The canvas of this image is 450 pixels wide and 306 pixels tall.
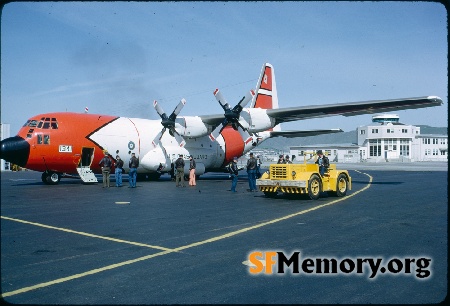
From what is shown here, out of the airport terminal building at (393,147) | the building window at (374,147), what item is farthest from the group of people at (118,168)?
the building window at (374,147)

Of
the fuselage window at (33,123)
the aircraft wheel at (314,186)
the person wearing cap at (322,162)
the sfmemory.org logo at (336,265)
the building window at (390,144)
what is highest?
the building window at (390,144)

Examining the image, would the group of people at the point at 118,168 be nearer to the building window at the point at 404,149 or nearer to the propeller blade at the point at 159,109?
the propeller blade at the point at 159,109

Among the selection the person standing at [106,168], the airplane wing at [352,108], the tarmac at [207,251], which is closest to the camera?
the tarmac at [207,251]

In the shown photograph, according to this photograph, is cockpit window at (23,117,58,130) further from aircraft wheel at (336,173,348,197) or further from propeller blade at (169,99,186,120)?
aircraft wheel at (336,173,348,197)

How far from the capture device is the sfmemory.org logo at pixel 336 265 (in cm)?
613

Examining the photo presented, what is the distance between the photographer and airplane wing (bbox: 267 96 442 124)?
21.0 meters

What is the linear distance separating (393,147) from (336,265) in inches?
3712

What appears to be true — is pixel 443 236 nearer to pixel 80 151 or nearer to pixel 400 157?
pixel 80 151

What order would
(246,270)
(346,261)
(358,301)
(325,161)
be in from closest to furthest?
(358,301) → (246,270) → (346,261) → (325,161)

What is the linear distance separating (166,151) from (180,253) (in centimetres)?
1795

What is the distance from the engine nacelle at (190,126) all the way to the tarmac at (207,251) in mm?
11891

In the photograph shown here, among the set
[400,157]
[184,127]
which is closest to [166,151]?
[184,127]

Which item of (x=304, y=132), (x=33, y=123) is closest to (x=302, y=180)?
(x=304, y=132)

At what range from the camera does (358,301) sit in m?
4.91
